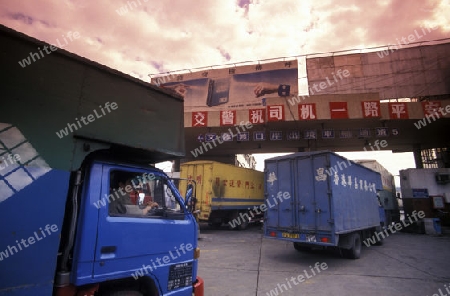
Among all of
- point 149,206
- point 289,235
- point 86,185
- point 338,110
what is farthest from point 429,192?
point 86,185

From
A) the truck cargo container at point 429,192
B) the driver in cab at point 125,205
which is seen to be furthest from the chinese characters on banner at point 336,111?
the driver in cab at point 125,205

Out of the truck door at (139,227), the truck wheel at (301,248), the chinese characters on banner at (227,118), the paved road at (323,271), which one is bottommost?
the paved road at (323,271)

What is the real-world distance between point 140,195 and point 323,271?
528cm

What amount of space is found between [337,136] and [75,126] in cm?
1649

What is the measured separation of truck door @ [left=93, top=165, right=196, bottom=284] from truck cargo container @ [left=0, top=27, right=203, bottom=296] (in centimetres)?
1

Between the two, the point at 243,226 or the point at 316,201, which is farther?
the point at 243,226

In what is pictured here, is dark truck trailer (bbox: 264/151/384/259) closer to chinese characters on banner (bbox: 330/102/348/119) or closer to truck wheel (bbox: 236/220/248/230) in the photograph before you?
chinese characters on banner (bbox: 330/102/348/119)

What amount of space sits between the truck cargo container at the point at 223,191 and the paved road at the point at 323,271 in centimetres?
299

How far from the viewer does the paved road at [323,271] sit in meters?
5.08

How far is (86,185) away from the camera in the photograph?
2.77m

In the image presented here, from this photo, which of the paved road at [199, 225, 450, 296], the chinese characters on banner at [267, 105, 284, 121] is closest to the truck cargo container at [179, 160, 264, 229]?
the paved road at [199, 225, 450, 296]

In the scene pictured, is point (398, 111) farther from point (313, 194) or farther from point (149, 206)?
point (149, 206)

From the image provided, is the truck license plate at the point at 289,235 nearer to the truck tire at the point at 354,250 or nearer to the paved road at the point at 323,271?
the paved road at the point at 323,271

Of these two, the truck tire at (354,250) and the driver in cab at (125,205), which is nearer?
the driver in cab at (125,205)
